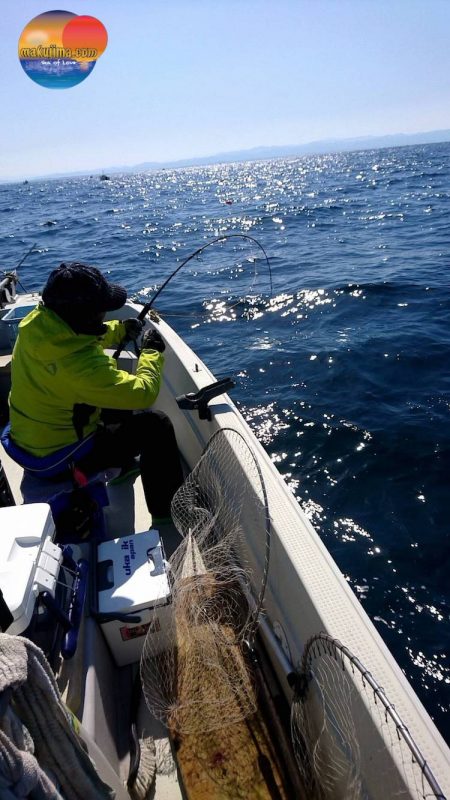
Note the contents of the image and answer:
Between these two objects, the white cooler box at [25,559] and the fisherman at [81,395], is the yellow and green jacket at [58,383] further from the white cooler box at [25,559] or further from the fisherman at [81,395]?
the white cooler box at [25,559]

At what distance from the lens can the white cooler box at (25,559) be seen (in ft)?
5.35

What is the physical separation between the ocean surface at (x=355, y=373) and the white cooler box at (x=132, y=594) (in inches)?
70.4

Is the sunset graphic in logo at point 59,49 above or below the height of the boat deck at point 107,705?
above

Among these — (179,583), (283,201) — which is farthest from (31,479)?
(283,201)

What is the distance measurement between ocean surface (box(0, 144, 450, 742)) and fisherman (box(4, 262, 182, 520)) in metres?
1.84

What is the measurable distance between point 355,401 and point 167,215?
24.1 meters

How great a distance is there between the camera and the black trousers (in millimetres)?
2914

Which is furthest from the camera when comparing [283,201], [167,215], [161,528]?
[283,201]

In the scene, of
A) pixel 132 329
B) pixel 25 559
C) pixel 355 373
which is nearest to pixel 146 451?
pixel 132 329

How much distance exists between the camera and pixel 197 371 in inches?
149

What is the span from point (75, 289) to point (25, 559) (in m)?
1.32

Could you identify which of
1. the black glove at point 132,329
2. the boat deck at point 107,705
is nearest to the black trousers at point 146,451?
the black glove at point 132,329

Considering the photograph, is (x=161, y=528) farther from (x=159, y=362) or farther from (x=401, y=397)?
(x=401, y=397)

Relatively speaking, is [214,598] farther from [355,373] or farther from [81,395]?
[355,373]
